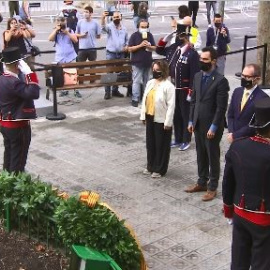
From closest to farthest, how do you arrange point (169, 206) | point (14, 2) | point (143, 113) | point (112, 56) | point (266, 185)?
point (266, 185) < point (169, 206) < point (143, 113) < point (112, 56) < point (14, 2)

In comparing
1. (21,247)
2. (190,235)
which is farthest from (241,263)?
(21,247)

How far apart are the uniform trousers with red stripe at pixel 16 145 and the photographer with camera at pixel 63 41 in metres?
5.09

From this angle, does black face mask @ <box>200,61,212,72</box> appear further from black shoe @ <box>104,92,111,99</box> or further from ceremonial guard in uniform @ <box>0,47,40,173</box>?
black shoe @ <box>104,92,111,99</box>

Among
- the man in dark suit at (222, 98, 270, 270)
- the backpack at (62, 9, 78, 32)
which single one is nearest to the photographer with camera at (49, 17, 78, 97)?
the backpack at (62, 9, 78, 32)

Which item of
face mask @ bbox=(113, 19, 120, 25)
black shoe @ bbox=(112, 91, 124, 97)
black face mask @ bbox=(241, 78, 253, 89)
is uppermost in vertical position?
face mask @ bbox=(113, 19, 120, 25)

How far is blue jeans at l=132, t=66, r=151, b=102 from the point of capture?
12180 millimetres

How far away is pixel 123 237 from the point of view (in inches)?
201

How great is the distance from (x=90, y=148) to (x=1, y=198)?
399 cm

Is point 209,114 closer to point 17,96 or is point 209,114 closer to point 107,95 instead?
point 17,96

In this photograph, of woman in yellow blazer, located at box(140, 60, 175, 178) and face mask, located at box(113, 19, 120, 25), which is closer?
woman in yellow blazer, located at box(140, 60, 175, 178)

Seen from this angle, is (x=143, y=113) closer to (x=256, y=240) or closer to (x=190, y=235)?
(x=190, y=235)

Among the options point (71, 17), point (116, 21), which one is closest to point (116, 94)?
point (116, 21)

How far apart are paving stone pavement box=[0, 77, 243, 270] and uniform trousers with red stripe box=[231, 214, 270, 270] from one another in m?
0.85

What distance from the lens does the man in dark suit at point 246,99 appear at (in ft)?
21.9
